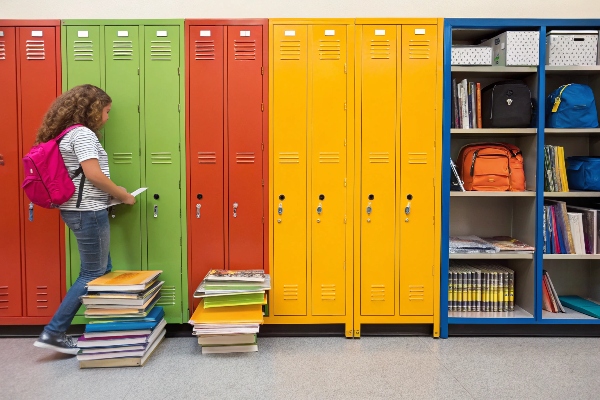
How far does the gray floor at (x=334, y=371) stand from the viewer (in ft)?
7.76

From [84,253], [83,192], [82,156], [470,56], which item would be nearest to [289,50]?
[470,56]

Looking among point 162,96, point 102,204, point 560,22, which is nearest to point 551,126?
point 560,22

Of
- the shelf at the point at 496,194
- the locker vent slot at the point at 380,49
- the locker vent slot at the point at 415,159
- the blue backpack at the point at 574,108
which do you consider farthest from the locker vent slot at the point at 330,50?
the blue backpack at the point at 574,108

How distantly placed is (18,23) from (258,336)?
8.99ft

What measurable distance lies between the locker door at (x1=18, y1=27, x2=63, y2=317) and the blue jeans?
0.40 metres

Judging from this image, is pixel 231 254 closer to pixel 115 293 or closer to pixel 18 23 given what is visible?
pixel 115 293

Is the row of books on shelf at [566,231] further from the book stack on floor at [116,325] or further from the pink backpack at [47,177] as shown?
the pink backpack at [47,177]

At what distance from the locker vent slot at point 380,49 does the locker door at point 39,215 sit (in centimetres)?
221

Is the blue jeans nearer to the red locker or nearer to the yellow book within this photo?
the red locker

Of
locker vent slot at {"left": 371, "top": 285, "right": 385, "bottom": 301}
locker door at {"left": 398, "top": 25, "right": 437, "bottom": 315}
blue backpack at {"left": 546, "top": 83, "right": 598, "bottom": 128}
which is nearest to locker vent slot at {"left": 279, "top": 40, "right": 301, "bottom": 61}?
locker door at {"left": 398, "top": 25, "right": 437, "bottom": 315}

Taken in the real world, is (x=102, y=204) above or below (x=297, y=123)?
below

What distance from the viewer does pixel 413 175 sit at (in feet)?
10.3

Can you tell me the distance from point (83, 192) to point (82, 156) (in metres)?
0.23

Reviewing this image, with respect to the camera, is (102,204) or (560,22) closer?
(102,204)
